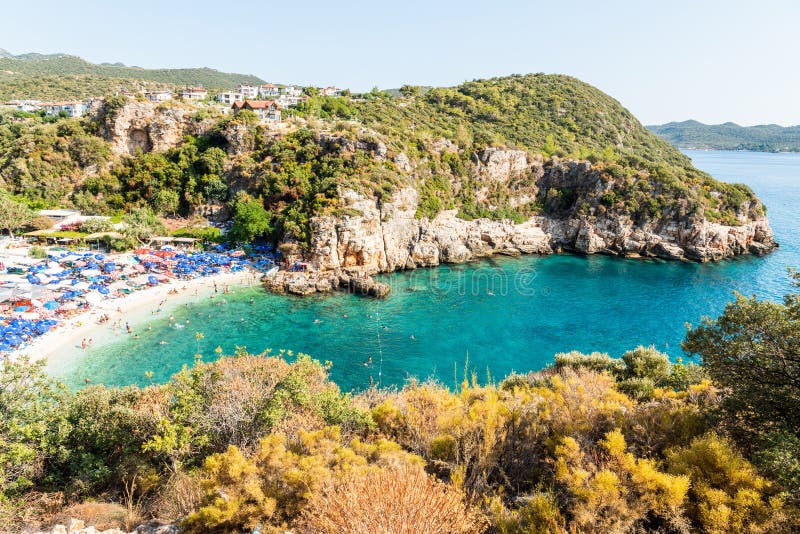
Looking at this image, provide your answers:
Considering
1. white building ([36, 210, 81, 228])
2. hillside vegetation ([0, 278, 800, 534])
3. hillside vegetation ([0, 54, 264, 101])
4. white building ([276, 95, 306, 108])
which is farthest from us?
hillside vegetation ([0, 54, 264, 101])

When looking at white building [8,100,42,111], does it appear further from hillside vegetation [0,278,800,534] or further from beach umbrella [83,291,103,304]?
hillside vegetation [0,278,800,534]

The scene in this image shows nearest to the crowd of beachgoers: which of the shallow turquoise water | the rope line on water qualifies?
the shallow turquoise water

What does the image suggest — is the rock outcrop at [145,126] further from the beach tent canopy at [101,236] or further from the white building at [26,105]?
the white building at [26,105]

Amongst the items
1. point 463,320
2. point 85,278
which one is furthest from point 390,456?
point 85,278

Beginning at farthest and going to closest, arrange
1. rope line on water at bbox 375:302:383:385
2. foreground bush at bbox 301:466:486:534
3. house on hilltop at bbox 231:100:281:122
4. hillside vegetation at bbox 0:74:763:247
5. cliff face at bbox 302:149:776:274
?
house on hilltop at bbox 231:100:281:122, hillside vegetation at bbox 0:74:763:247, cliff face at bbox 302:149:776:274, rope line on water at bbox 375:302:383:385, foreground bush at bbox 301:466:486:534

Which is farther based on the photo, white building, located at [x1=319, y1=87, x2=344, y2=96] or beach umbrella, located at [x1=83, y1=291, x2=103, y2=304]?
white building, located at [x1=319, y1=87, x2=344, y2=96]

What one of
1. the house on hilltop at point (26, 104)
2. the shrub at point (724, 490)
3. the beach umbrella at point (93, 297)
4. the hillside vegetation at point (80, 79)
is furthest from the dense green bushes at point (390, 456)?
the hillside vegetation at point (80, 79)

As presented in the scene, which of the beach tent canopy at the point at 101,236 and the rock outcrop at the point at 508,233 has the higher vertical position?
the rock outcrop at the point at 508,233
